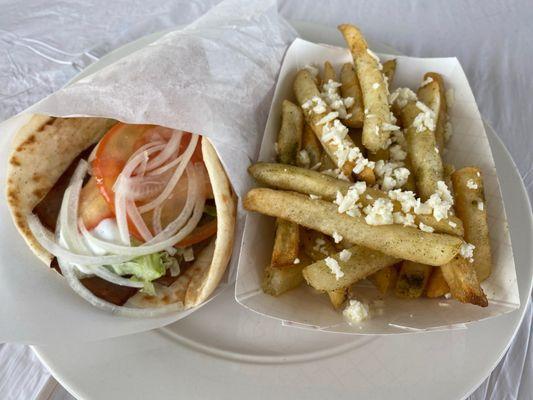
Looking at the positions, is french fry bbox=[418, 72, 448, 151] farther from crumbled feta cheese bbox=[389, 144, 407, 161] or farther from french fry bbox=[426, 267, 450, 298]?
french fry bbox=[426, 267, 450, 298]

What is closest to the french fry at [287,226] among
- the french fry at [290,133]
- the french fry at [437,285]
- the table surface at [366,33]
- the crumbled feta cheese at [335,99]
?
the french fry at [290,133]

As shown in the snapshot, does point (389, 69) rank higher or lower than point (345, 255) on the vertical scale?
higher

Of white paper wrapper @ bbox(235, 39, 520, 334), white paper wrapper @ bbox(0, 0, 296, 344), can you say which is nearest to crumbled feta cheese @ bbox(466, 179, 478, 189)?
white paper wrapper @ bbox(235, 39, 520, 334)

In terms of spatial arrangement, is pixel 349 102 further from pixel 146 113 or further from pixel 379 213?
pixel 146 113

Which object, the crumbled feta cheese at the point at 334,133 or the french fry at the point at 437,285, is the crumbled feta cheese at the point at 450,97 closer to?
the crumbled feta cheese at the point at 334,133

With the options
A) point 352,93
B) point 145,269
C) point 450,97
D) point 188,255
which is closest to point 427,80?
point 450,97

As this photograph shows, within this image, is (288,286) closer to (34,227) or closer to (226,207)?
(226,207)

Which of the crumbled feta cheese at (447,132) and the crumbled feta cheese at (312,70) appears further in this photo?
the crumbled feta cheese at (312,70)
